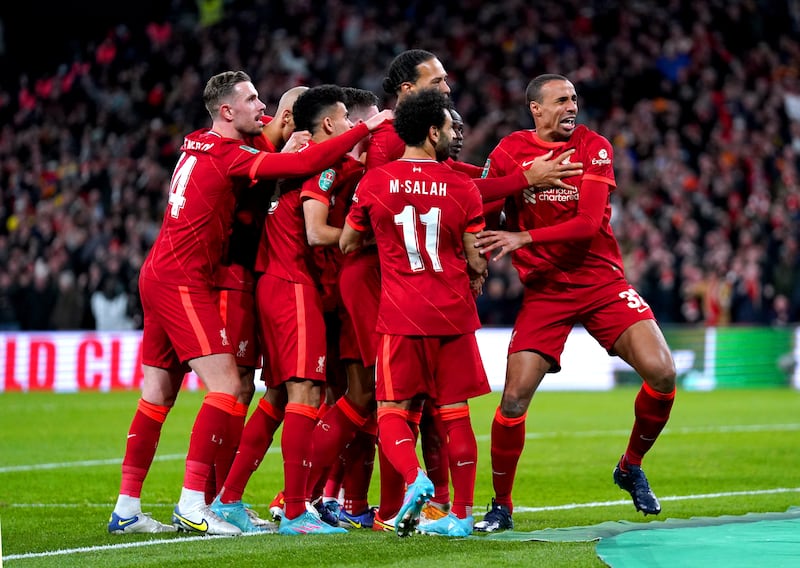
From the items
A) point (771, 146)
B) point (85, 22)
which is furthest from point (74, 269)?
point (771, 146)

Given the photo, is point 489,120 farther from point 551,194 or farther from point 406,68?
point 406,68

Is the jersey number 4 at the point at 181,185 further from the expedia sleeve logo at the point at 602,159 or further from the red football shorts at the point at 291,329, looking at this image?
the expedia sleeve logo at the point at 602,159

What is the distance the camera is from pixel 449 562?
5750mm

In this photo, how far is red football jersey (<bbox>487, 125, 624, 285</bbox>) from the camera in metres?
7.65

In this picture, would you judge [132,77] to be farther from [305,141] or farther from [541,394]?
[305,141]

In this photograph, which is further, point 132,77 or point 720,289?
point 132,77

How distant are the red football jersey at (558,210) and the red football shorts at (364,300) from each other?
1.05 meters

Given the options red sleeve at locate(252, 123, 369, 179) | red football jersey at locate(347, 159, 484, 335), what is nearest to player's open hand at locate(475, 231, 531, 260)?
red football jersey at locate(347, 159, 484, 335)

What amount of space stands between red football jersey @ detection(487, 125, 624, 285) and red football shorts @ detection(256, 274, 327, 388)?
1392 millimetres

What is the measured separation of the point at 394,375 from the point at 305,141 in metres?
1.57

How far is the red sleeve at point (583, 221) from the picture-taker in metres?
7.34

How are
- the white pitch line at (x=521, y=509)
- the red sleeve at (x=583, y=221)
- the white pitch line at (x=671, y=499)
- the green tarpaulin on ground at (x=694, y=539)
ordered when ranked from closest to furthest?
the green tarpaulin on ground at (x=694, y=539)
the white pitch line at (x=521, y=509)
the red sleeve at (x=583, y=221)
the white pitch line at (x=671, y=499)

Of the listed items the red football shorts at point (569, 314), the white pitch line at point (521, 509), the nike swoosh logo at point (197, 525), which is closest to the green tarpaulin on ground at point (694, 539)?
the red football shorts at point (569, 314)

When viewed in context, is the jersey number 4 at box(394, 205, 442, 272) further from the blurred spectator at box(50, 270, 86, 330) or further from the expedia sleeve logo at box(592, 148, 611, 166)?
the blurred spectator at box(50, 270, 86, 330)
